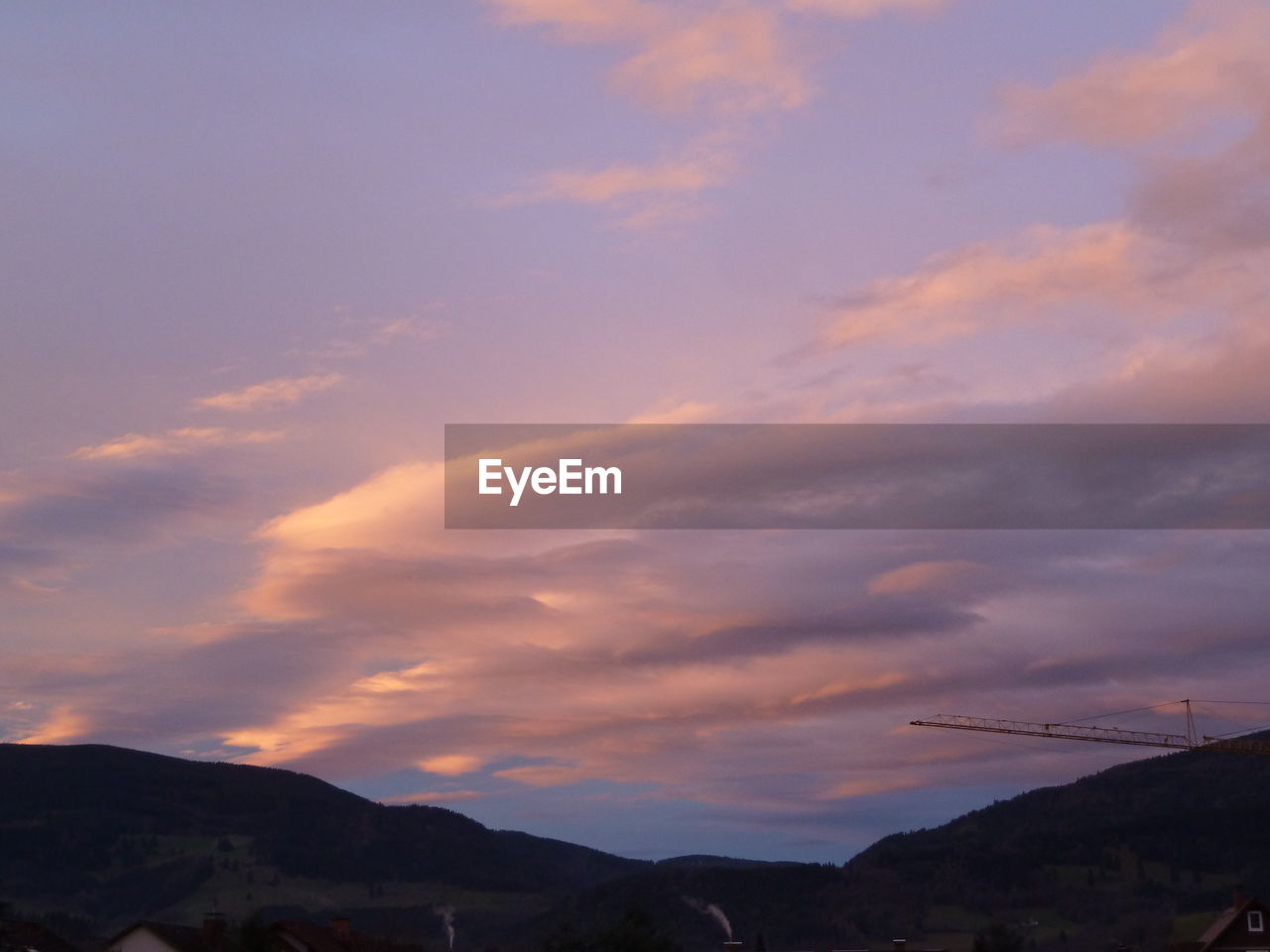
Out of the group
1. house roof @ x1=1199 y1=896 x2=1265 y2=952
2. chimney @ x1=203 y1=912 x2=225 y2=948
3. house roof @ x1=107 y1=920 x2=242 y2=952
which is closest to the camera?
house roof @ x1=107 y1=920 x2=242 y2=952

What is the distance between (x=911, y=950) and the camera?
493 ft

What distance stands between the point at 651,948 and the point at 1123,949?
56617 mm

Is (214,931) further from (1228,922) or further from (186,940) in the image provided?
(1228,922)

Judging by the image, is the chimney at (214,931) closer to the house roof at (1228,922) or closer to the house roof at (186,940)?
the house roof at (186,940)

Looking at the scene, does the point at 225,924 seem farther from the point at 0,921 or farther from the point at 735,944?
the point at 735,944

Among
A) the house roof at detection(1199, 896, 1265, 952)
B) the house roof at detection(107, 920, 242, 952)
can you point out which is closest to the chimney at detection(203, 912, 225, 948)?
the house roof at detection(107, 920, 242, 952)

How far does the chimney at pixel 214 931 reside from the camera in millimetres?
117938

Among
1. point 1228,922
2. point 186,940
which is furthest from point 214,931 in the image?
point 1228,922

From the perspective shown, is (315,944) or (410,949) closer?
(315,944)

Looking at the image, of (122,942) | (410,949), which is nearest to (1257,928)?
(410,949)

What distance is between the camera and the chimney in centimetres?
11794

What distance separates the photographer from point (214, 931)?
392 feet

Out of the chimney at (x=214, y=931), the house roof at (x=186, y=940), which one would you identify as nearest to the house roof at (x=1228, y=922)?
the house roof at (x=186, y=940)

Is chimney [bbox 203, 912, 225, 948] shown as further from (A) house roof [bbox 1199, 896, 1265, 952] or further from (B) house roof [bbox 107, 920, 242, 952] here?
(A) house roof [bbox 1199, 896, 1265, 952]
